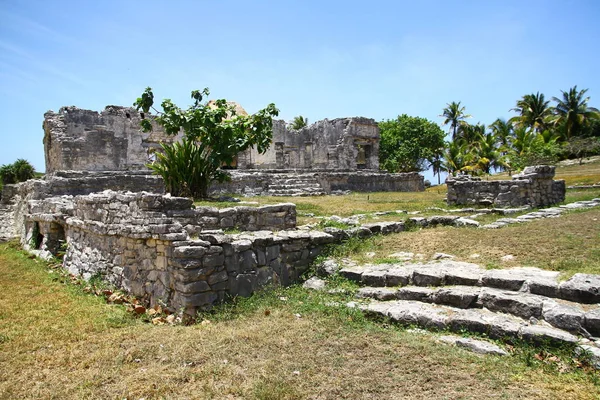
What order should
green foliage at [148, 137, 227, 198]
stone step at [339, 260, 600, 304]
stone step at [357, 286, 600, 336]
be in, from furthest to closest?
green foliage at [148, 137, 227, 198] < stone step at [339, 260, 600, 304] < stone step at [357, 286, 600, 336]

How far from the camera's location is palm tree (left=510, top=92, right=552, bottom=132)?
46188mm

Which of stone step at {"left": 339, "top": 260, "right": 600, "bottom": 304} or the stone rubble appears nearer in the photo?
stone step at {"left": 339, "top": 260, "right": 600, "bottom": 304}

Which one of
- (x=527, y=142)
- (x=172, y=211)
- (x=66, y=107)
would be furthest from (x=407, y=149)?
(x=172, y=211)

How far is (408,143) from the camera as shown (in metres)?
40.2

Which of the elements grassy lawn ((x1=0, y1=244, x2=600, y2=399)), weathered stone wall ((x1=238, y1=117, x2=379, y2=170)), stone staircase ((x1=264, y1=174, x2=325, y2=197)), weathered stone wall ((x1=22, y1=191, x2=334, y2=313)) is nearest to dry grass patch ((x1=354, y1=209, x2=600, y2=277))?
weathered stone wall ((x1=22, y1=191, x2=334, y2=313))

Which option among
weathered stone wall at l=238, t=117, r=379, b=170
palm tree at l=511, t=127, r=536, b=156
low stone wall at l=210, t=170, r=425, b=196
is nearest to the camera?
low stone wall at l=210, t=170, r=425, b=196

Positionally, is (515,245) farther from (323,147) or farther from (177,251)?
(323,147)

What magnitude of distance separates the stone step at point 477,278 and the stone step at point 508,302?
11cm

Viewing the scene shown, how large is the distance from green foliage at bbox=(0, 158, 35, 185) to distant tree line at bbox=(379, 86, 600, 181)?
28001mm


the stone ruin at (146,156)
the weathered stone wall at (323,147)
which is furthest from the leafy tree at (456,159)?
the stone ruin at (146,156)

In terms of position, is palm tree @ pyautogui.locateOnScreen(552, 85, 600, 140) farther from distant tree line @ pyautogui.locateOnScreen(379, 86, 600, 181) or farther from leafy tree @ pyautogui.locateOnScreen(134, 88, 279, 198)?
leafy tree @ pyautogui.locateOnScreen(134, 88, 279, 198)

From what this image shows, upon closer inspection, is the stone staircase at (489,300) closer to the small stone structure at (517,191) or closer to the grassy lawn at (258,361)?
the grassy lawn at (258,361)

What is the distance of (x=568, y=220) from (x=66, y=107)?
750 inches

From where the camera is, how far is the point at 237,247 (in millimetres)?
5738
